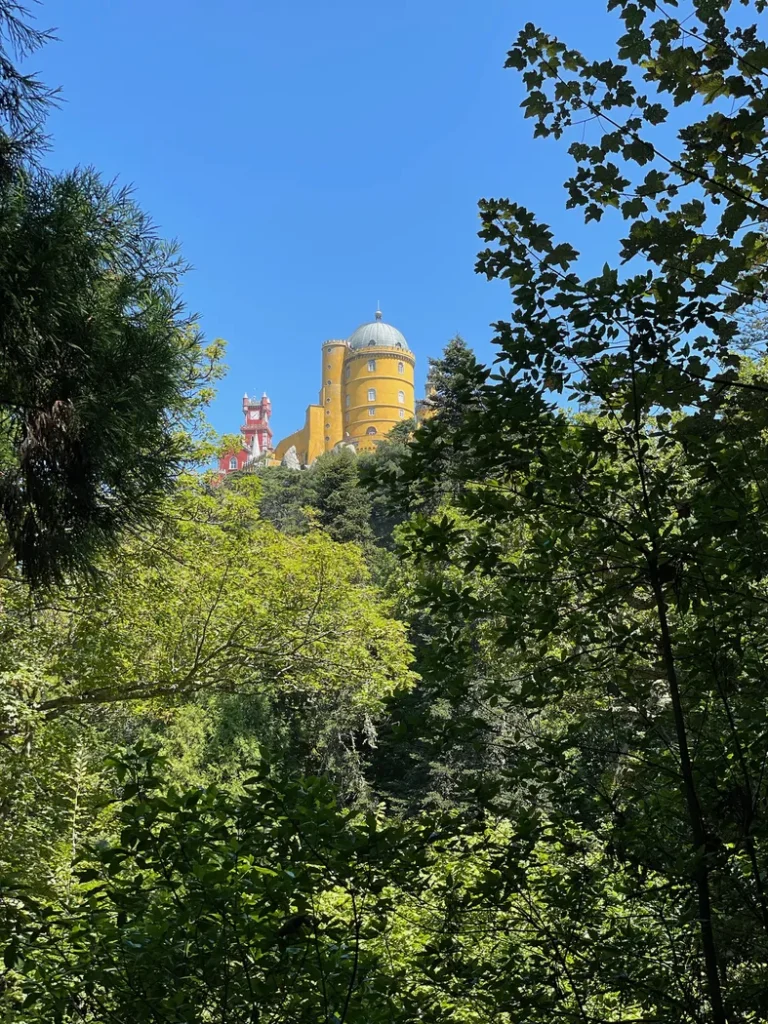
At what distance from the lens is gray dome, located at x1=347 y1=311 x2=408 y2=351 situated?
80.0 metres

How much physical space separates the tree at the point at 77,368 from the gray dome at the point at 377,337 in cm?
7649

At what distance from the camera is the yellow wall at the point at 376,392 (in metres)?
77.2

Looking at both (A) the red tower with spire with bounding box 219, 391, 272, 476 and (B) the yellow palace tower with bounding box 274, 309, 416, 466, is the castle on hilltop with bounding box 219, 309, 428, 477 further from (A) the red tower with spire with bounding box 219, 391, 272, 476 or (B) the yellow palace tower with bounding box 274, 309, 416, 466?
(A) the red tower with spire with bounding box 219, 391, 272, 476

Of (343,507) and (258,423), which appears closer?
(343,507)

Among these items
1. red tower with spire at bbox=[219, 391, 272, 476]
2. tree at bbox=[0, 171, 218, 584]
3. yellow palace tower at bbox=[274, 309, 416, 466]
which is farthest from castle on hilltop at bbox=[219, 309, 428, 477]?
tree at bbox=[0, 171, 218, 584]

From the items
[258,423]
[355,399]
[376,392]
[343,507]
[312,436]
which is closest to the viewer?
[343,507]

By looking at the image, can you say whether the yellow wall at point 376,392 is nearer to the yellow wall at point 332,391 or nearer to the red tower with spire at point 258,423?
the yellow wall at point 332,391

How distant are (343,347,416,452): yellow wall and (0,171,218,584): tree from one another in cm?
7241

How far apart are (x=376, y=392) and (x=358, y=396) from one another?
68.3 inches

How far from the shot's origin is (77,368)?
11.7 ft

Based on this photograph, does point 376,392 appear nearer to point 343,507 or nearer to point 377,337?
point 377,337

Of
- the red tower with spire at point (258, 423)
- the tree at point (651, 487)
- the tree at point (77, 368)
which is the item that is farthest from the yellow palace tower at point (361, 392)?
the tree at point (651, 487)

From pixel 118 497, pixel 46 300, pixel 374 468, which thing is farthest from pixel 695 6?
pixel 118 497

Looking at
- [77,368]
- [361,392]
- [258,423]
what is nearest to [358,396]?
[361,392]
